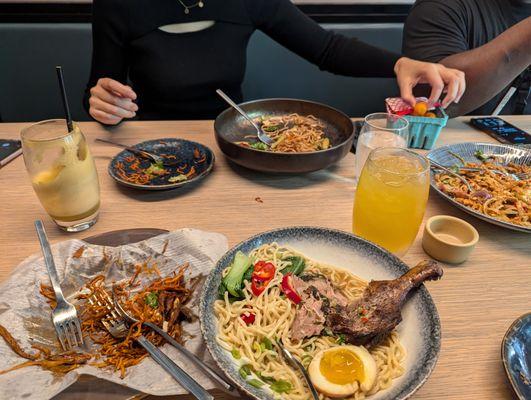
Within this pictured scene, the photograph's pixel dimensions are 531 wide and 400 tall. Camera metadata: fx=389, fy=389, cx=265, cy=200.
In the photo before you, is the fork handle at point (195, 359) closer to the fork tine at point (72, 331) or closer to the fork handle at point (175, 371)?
the fork handle at point (175, 371)

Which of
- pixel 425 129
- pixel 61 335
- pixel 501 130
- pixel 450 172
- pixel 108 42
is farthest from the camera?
pixel 108 42

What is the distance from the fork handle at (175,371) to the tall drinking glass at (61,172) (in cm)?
58

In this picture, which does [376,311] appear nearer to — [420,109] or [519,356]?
[519,356]

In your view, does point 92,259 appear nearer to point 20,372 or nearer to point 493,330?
point 20,372

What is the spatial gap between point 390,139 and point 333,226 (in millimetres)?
446

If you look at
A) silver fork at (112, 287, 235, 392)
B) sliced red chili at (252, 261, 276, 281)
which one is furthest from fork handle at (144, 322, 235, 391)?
sliced red chili at (252, 261, 276, 281)

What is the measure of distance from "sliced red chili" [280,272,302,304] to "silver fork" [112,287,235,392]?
265 mm

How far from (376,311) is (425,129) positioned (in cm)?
124

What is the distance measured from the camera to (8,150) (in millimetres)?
1740

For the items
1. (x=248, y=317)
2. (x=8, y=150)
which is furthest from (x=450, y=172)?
(x=8, y=150)

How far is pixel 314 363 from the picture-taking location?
832mm

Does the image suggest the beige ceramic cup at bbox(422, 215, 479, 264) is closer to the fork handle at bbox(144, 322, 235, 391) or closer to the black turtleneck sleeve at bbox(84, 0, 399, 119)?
the fork handle at bbox(144, 322, 235, 391)

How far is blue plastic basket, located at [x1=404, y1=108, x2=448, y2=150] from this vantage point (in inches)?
71.2

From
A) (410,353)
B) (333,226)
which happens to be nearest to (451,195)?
(333,226)
